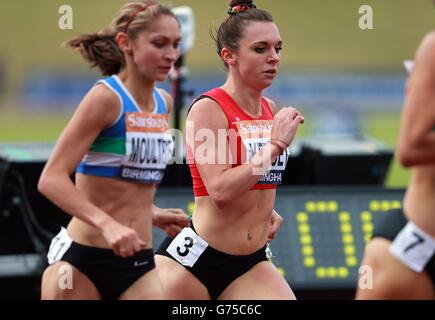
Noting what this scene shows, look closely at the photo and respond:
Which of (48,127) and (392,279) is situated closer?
(392,279)

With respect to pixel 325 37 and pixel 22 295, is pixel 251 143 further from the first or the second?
pixel 325 37

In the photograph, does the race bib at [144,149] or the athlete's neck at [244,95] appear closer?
the race bib at [144,149]

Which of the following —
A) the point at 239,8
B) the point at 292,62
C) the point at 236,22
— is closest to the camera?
the point at 236,22

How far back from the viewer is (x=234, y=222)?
17.4 ft

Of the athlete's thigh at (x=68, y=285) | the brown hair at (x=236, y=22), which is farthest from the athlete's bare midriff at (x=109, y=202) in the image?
the brown hair at (x=236, y=22)

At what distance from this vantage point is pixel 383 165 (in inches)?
373

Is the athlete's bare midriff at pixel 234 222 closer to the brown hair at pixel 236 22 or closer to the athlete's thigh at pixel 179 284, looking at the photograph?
the athlete's thigh at pixel 179 284

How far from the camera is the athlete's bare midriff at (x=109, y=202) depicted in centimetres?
520

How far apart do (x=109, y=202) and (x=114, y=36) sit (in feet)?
2.74

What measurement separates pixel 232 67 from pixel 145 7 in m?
0.51

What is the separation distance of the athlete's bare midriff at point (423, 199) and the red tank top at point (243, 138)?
1.23m

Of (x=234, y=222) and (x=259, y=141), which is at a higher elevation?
(x=259, y=141)

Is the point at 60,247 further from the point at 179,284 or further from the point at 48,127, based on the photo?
the point at 48,127

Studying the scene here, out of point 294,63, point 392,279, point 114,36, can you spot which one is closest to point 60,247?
point 114,36
